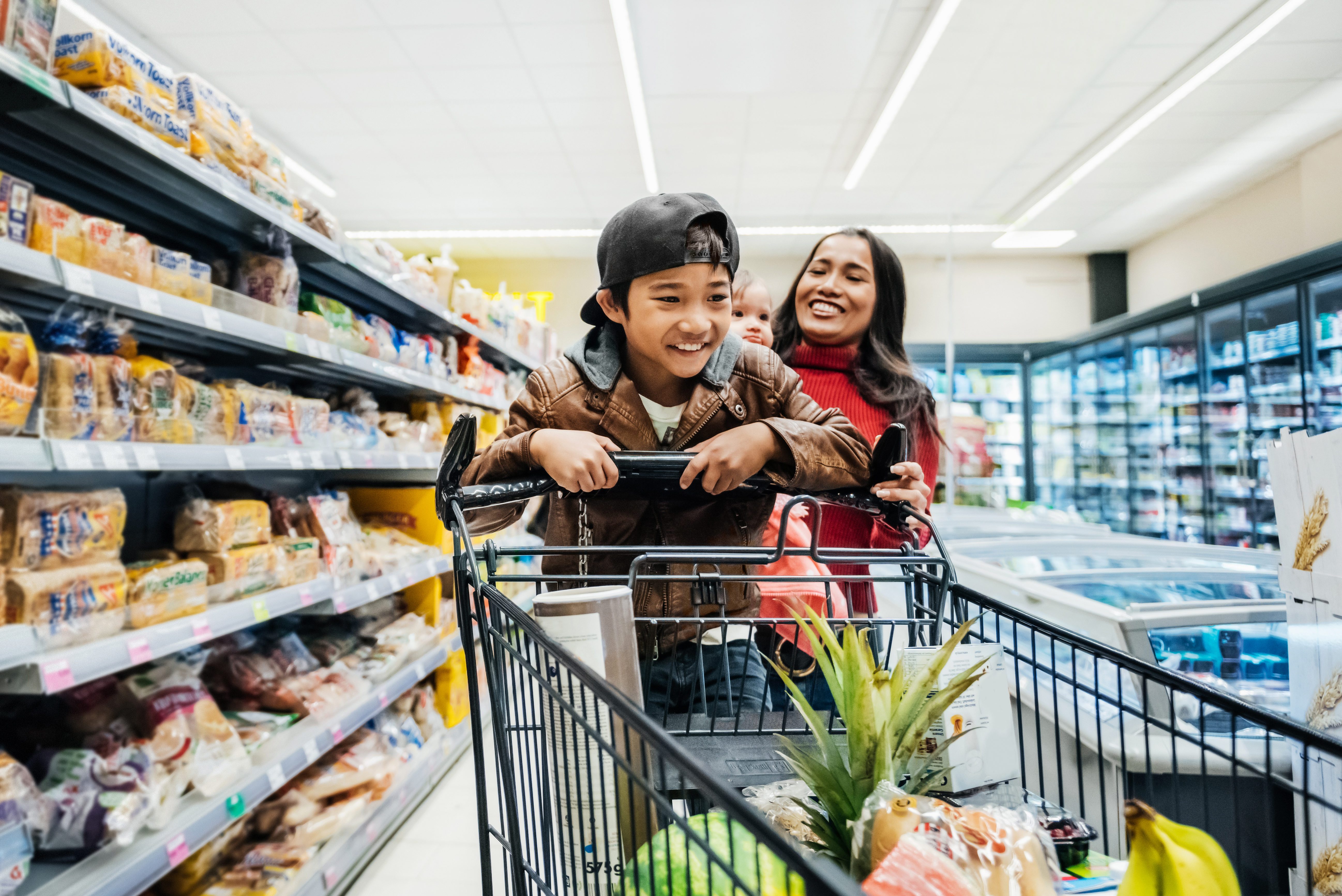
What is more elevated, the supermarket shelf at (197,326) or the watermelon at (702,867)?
the supermarket shelf at (197,326)

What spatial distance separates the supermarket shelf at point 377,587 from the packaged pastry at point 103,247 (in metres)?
1.07

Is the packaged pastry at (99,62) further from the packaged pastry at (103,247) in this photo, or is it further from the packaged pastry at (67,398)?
the packaged pastry at (67,398)

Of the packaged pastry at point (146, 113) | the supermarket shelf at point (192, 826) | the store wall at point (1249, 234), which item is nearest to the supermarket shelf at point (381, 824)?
the supermarket shelf at point (192, 826)

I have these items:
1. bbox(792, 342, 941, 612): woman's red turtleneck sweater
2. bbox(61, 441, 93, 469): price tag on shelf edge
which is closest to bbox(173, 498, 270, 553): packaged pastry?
bbox(61, 441, 93, 469): price tag on shelf edge

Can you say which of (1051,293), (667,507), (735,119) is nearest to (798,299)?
(667,507)

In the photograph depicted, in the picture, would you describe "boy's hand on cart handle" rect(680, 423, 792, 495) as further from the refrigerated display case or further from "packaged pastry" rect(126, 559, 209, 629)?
the refrigerated display case

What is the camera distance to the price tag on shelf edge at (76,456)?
4.55 feet

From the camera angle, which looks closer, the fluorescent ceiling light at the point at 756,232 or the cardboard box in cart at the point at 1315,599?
the cardboard box in cart at the point at 1315,599

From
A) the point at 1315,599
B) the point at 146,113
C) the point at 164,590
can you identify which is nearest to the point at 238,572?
the point at 164,590

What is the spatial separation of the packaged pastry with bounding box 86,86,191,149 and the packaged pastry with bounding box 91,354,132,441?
Answer: 1.65 feet

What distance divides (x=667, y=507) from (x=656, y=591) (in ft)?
0.39

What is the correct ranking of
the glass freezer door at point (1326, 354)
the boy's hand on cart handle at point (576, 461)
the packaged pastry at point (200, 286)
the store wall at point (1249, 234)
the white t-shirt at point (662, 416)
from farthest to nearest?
the store wall at point (1249, 234)
the glass freezer door at point (1326, 354)
the packaged pastry at point (200, 286)
the white t-shirt at point (662, 416)
the boy's hand on cart handle at point (576, 461)

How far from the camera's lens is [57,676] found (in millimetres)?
1345

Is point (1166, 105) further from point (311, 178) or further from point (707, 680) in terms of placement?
point (311, 178)
